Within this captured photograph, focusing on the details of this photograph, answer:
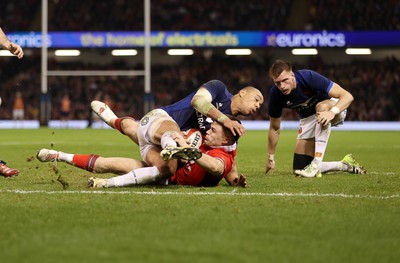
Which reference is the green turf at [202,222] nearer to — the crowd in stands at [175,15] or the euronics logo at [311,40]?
the euronics logo at [311,40]

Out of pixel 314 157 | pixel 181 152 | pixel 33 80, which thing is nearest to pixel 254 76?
pixel 33 80

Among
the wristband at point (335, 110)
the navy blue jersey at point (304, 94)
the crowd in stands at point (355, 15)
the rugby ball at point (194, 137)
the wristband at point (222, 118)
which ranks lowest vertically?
the rugby ball at point (194, 137)

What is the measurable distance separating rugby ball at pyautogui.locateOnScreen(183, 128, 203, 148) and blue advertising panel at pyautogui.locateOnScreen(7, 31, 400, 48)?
27.7 metres

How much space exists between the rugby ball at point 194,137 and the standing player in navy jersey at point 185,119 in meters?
0.09

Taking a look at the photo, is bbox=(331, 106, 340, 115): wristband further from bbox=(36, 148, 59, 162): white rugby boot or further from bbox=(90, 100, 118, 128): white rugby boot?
bbox=(36, 148, 59, 162): white rugby boot

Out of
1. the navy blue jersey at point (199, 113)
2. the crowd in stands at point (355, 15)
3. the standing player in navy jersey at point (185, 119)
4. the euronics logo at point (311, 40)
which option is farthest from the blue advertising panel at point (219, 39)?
the navy blue jersey at point (199, 113)

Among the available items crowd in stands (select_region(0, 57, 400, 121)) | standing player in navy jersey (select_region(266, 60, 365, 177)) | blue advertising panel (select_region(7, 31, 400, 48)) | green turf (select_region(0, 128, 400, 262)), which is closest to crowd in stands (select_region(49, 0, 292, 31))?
blue advertising panel (select_region(7, 31, 400, 48))

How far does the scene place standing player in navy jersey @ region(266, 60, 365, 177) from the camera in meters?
Answer: 8.88

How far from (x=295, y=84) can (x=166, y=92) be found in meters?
29.0

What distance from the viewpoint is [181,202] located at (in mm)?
6262

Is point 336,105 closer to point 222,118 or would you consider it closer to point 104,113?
point 222,118

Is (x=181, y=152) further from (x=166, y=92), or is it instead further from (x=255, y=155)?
(x=166, y=92)

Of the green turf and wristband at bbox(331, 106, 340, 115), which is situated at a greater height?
wristband at bbox(331, 106, 340, 115)

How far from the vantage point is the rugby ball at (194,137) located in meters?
7.41
